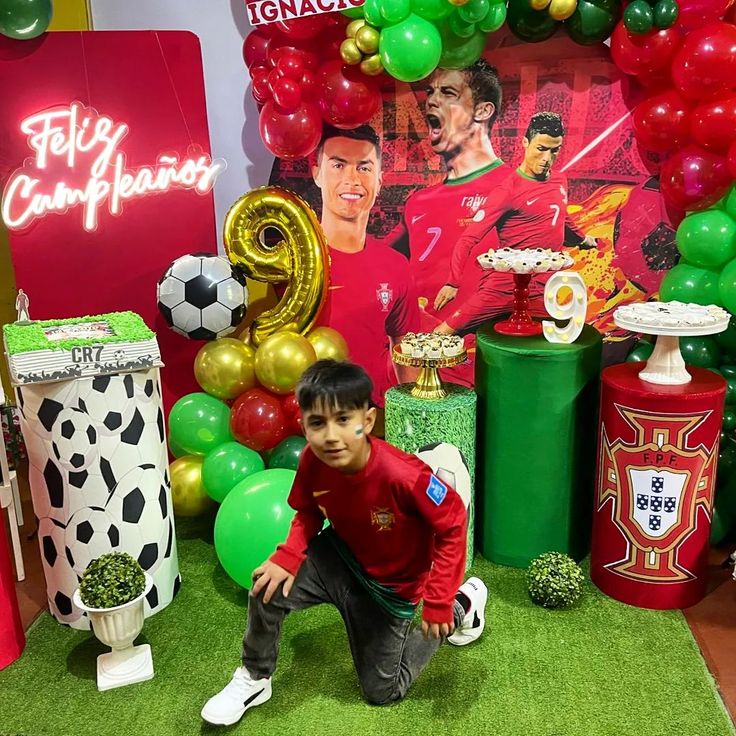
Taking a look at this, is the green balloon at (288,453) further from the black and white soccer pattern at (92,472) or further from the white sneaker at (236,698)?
the white sneaker at (236,698)

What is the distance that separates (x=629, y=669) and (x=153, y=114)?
3133 millimetres

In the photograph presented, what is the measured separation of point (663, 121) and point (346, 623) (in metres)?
2.41

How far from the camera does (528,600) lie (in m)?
3.23

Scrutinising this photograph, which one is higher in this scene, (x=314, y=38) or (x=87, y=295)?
(x=314, y=38)

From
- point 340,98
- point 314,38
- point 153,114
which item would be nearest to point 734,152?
point 340,98

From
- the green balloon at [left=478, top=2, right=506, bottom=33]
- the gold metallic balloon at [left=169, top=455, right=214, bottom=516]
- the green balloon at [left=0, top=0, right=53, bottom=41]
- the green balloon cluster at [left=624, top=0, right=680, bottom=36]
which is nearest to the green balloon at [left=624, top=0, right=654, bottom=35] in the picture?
the green balloon cluster at [left=624, top=0, right=680, bottom=36]

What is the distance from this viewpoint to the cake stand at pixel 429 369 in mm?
3250

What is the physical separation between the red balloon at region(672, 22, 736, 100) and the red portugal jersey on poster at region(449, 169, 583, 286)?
74cm

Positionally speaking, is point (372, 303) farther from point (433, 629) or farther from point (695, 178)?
point (433, 629)

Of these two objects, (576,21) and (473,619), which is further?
(576,21)

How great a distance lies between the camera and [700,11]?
3.14 meters

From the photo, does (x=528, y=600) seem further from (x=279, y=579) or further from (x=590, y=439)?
(x=279, y=579)

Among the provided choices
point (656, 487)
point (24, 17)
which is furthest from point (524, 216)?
point (24, 17)

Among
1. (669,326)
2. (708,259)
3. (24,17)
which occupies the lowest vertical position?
(669,326)
